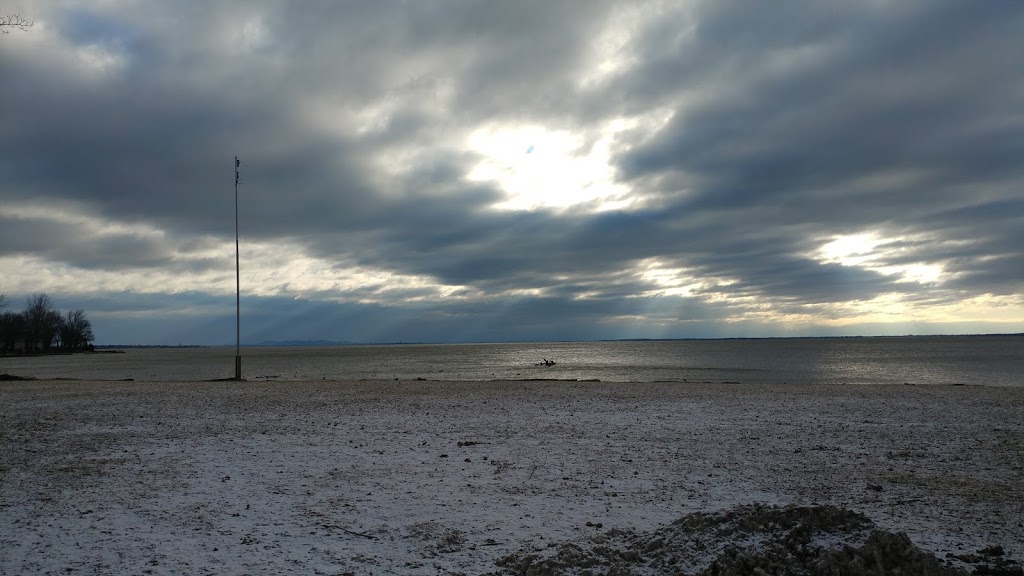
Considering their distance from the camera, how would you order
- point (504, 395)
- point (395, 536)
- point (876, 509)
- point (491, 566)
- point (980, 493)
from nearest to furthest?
point (491, 566)
point (395, 536)
point (876, 509)
point (980, 493)
point (504, 395)

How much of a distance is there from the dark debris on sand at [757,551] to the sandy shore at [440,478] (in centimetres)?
52

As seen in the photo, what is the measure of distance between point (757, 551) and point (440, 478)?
468cm

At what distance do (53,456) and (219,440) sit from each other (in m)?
2.52

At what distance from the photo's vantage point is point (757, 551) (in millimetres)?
5035

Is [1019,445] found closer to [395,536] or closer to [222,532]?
[395,536]

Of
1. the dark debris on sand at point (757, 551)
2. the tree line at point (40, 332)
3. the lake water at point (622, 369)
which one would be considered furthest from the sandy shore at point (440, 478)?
the tree line at point (40, 332)

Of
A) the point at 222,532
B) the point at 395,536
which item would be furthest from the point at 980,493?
the point at 222,532

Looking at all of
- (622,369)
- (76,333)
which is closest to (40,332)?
(76,333)

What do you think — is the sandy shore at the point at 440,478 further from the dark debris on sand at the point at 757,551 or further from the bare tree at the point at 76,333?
the bare tree at the point at 76,333

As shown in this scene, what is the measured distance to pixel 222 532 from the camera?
638cm

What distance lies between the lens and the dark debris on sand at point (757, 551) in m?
4.65

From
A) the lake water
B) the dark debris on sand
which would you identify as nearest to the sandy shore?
the dark debris on sand

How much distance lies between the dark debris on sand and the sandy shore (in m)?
0.52

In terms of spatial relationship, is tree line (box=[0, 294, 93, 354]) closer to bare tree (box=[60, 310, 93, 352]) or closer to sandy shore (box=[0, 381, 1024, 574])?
bare tree (box=[60, 310, 93, 352])
